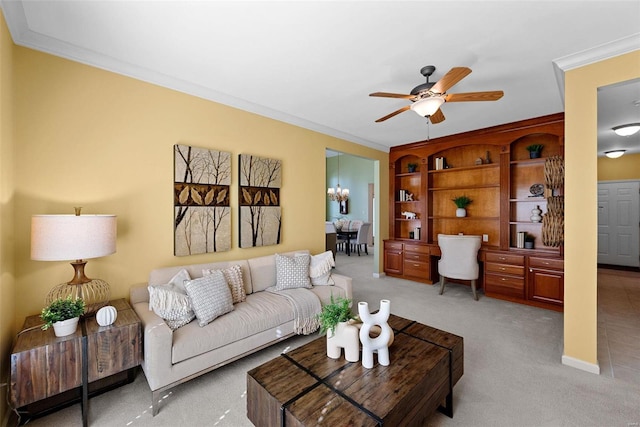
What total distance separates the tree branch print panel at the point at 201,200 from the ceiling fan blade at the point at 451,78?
2.24 m

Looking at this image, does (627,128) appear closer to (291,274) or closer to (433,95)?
(433,95)

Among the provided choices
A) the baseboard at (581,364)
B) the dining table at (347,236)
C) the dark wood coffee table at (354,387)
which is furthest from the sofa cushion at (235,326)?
the dining table at (347,236)

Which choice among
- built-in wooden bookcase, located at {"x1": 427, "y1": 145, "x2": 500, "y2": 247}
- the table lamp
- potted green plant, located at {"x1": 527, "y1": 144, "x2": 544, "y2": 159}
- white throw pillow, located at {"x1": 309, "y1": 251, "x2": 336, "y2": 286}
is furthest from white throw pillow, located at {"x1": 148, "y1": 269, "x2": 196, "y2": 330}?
potted green plant, located at {"x1": 527, "y1": 144, "x2": 544, "y2": 159}

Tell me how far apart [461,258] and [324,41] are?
11.5ft

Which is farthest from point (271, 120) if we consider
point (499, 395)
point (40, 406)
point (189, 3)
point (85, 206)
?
point (499, 395)

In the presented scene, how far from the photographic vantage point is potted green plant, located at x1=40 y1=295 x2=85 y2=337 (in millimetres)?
1686

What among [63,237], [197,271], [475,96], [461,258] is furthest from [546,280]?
[63,237]

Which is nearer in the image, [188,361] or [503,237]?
[188,361]

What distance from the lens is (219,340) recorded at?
2.10 m

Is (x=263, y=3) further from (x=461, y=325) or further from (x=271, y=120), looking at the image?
(x=461, y=325)

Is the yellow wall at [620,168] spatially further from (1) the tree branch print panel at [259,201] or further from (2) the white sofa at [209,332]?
(1) the tree branch print panel at [259,201]

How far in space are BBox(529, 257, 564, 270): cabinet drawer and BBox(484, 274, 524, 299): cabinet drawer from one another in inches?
11.3

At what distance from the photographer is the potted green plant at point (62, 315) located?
169 centimetres

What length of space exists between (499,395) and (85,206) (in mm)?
3572
